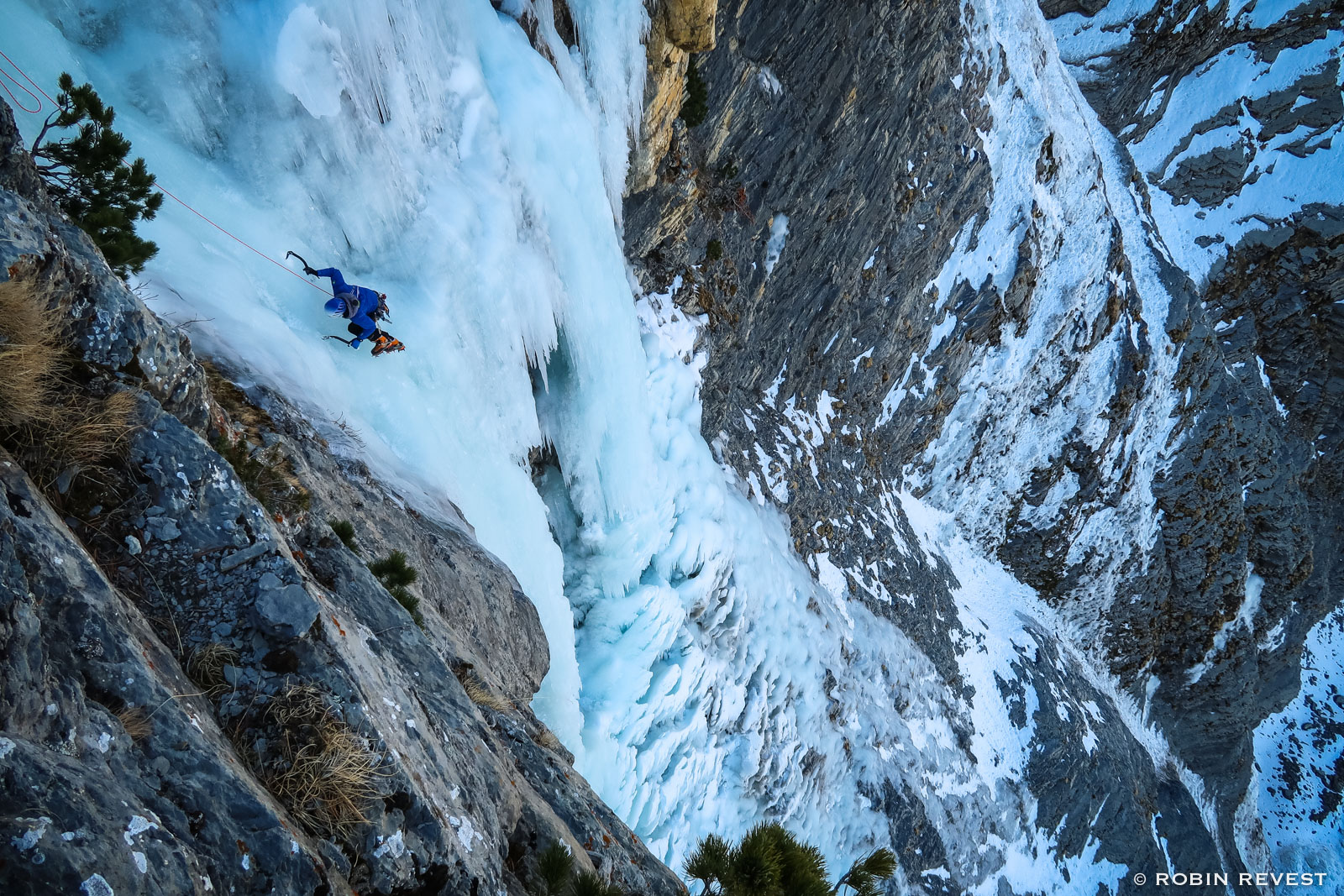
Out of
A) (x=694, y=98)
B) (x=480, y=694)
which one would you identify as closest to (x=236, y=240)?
(x=480, y=694)

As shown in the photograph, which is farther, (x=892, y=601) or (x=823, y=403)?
(x=823, y=403)

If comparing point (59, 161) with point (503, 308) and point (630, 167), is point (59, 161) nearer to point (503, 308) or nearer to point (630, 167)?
point (503, 308)

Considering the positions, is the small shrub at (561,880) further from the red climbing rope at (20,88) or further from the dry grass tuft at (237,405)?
the red climbing rope at (20,88)

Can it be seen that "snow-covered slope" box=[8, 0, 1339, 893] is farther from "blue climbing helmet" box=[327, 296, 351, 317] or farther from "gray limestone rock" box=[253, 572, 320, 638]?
"gray limestone rock" box=[253, 572, 320, 638]

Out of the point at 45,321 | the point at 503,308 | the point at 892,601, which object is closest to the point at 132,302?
the point at 45,321

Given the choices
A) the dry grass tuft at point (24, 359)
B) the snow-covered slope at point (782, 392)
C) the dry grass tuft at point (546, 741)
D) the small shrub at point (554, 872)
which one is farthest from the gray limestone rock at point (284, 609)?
the snow-covered slope at point (782, 392)

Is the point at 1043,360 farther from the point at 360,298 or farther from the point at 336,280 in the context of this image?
the point at 336,280
